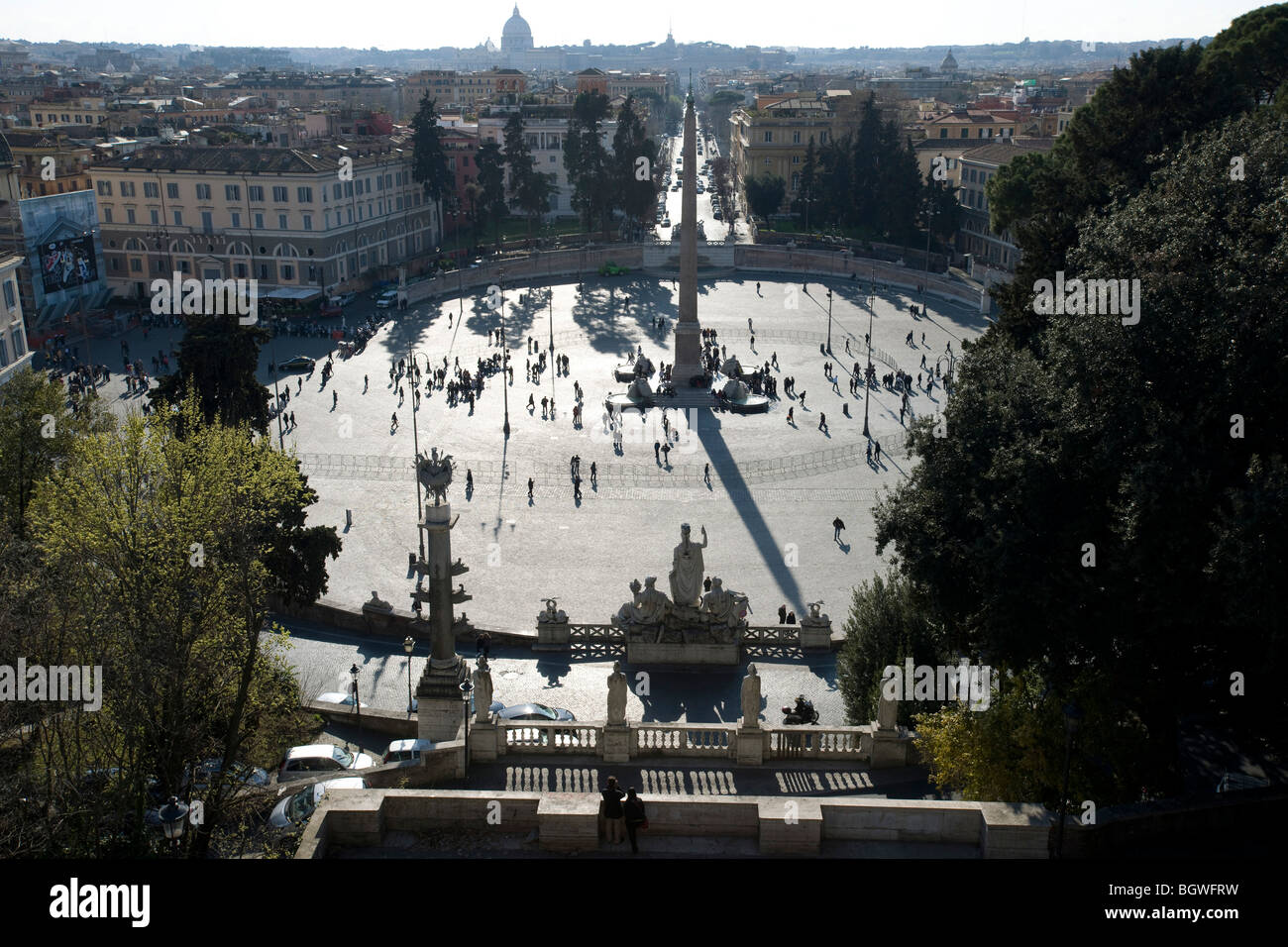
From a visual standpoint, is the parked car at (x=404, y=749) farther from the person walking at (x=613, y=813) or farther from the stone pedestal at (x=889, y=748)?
the stone pedestal at (x=889, y=748)

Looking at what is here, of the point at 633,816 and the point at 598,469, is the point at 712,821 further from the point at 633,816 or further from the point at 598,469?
the point at 598,469

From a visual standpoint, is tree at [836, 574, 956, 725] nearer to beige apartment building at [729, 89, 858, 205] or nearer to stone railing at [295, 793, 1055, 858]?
stone railing at [295, 793, 1055, 858]

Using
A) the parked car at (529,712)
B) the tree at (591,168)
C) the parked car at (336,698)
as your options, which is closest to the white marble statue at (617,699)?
the parked car at (529,712)

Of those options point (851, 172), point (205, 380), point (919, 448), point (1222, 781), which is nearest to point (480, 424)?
point (205, 380)

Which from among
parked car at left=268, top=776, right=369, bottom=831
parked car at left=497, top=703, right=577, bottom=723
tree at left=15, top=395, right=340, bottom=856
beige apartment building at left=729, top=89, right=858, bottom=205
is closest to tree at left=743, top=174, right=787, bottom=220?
beige apartment building at left=729, top=89, right=858, bottom=205
